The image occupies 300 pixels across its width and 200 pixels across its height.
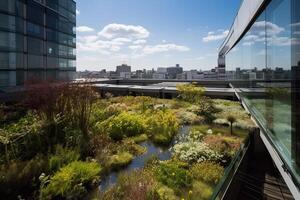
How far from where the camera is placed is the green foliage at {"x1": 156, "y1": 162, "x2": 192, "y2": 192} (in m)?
5.01

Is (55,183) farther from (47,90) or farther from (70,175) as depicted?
(47,90)

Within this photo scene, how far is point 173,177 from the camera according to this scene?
517 cm

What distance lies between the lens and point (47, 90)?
732cm

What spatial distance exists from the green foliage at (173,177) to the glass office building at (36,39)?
14007 mm

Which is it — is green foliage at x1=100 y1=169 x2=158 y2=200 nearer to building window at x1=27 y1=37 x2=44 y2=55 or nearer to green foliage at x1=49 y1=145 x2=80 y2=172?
green foliage at x1=49 y1=145 x2=80 y2=172

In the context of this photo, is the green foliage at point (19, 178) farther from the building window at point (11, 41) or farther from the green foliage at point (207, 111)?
the building window at point (11, 41)

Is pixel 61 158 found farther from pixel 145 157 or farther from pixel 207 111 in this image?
pixel 207 111

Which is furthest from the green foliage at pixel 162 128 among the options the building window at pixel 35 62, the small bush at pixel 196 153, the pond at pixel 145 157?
the building window at pixel 35 62

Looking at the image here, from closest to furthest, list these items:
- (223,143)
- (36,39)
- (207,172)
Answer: (207,172) → (223,143) → (36,39)

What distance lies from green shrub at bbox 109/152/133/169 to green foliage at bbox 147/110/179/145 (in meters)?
1.65

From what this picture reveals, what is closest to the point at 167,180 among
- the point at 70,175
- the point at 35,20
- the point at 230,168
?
the point at 230,168

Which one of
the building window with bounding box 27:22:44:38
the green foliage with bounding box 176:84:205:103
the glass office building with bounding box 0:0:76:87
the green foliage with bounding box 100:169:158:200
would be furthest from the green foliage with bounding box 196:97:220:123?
the building window with bounding box 27:22:44:38

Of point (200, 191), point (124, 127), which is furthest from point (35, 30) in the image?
point (200, 191)

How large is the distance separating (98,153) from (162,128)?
9.80 feet
